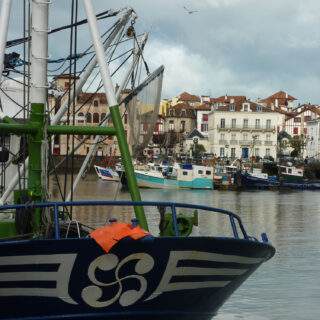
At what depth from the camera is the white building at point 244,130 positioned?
6220 inches

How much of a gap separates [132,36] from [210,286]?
10553 millimetres

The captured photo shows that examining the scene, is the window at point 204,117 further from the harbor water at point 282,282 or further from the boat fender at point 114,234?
the boat fender at point 114,234

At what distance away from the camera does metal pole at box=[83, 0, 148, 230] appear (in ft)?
43.9

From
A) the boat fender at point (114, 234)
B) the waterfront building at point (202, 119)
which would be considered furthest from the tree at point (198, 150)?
the boat fender at point (114, 234)

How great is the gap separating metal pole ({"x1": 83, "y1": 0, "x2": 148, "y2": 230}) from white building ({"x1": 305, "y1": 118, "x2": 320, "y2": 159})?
6105 inches

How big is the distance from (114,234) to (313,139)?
539ft

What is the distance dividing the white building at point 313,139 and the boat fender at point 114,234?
158 metres

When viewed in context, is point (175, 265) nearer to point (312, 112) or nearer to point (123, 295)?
point (123, 295)

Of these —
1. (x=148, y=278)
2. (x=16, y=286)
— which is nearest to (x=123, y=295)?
(x=148, y=278)

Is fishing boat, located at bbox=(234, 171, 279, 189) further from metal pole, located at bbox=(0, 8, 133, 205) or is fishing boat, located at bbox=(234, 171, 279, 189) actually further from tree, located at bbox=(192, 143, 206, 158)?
metal pole, located at bbox=(0, 8, 133, 205)

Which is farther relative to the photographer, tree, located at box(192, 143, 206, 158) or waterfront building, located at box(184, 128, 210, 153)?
waterfront building, located at box(184, 128, 210, 153)

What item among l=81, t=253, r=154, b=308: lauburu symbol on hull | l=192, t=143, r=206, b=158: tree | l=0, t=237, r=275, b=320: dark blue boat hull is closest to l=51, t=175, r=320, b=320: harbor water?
l=0, t=237, r=275, b=320: dark blue boat hull

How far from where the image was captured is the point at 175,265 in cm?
1198

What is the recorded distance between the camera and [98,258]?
1144 centimetres
